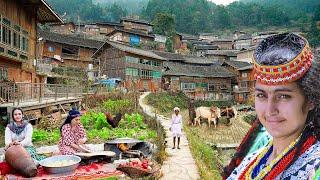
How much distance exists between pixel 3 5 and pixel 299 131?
17.7 metres

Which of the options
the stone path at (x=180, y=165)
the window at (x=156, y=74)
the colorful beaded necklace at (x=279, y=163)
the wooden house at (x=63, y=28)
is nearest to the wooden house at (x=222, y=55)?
the window at (x=156, y=74)

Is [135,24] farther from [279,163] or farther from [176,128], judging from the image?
[279,163]

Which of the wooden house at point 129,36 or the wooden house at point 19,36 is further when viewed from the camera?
the wooden house at point 129,36

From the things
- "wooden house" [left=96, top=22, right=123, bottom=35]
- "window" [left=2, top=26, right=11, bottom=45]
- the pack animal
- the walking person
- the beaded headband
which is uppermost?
"wooden house" [left=96, top=22, right=123, bottom=35]

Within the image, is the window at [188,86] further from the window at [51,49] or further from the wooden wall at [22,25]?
the wooden wall at [22,25]

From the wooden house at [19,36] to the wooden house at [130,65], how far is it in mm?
14418

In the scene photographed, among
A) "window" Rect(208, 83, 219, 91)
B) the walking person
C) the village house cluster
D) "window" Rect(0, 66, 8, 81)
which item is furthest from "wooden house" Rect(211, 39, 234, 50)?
the walking person

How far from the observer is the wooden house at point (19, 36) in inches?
636

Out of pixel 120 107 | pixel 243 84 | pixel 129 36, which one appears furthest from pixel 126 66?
pixel 129 36

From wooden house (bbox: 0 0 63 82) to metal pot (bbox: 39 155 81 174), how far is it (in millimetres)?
9702

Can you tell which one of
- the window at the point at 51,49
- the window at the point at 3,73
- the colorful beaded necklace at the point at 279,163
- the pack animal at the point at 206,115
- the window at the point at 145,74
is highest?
the window at the point at 51,49

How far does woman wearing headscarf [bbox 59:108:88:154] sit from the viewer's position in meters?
8.13

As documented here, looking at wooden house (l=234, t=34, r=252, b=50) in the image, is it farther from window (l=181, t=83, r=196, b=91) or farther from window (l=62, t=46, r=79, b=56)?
window (l=62, t=46, r=79, b=56)

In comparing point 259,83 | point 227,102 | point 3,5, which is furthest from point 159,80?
point 259,83
